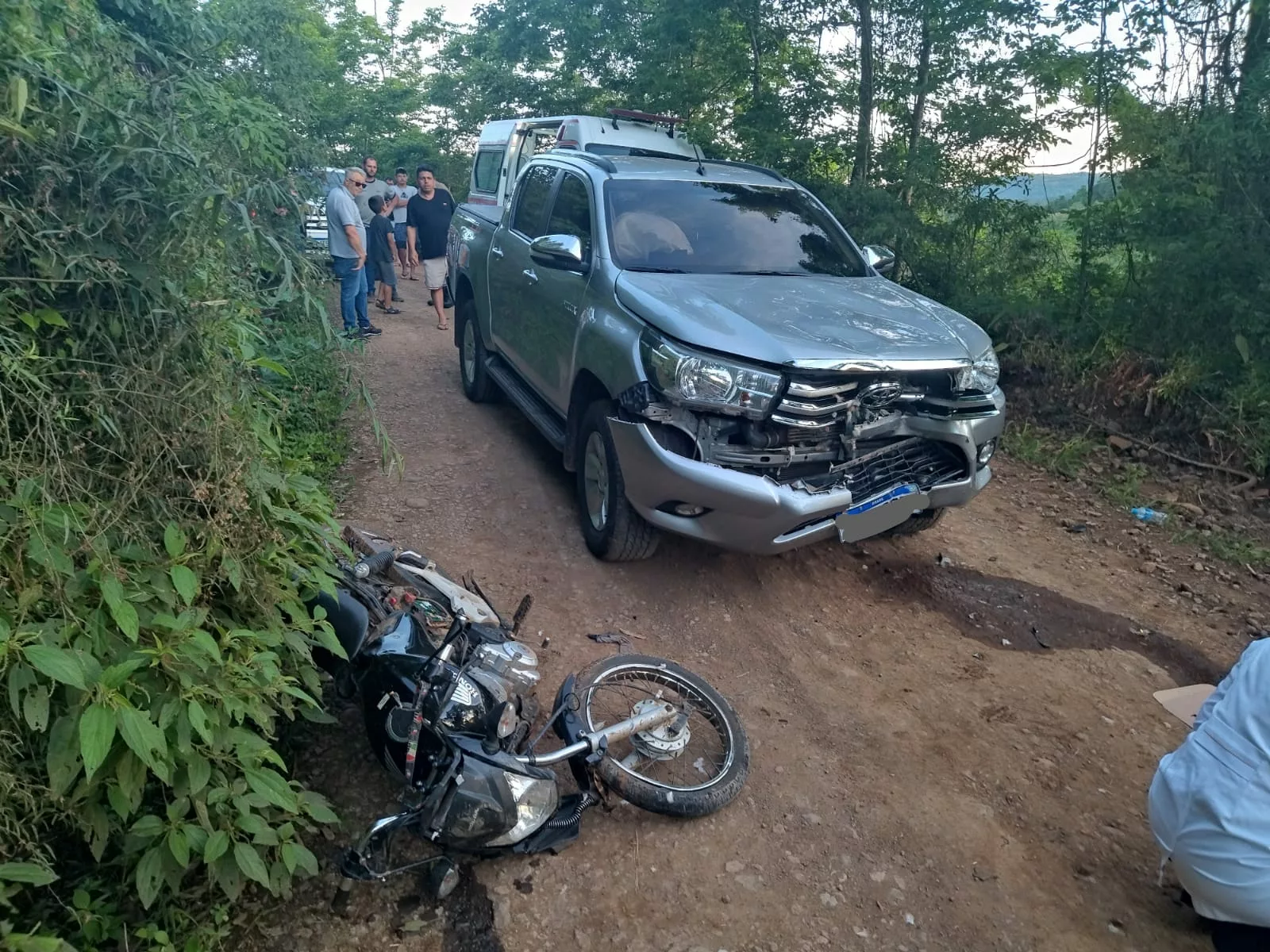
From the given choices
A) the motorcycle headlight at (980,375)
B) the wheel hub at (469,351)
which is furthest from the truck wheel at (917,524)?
the wheel hub at (469,351)

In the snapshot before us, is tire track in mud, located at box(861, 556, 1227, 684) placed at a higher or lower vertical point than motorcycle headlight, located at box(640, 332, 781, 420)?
lower

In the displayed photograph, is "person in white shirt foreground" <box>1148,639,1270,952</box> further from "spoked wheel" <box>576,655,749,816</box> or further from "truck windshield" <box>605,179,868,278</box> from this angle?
"truck windshield" <box>605,179,868,278</box>

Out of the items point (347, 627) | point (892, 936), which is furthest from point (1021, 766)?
point (347, 627)

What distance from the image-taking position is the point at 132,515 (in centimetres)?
243

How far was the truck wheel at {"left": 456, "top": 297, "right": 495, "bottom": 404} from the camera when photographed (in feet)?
23.3

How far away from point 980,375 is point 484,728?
3015 mm

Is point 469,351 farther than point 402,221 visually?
No

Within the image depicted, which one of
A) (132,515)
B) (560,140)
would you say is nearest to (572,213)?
(132,515)

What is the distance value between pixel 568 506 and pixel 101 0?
18.0 feet

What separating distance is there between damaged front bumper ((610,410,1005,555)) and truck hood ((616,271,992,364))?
0.43m

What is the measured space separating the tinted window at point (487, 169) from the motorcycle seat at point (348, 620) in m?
9.42

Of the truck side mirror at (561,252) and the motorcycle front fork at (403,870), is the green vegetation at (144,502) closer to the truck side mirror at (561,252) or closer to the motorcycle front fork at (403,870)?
the motorcycle front fork at (403,870)

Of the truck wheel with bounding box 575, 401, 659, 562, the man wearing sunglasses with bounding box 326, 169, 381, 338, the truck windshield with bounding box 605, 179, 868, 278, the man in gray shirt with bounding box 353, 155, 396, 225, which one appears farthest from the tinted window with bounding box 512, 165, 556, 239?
the man in gray shirt with bounding box 353, 155, 396, 225

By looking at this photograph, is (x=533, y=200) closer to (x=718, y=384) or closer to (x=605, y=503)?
(x=605, y=503)
